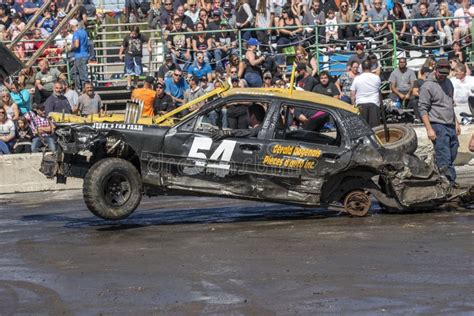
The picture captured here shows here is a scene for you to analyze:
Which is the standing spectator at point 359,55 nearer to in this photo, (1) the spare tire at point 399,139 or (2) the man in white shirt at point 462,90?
(2) the man in white shirt at point 462,90

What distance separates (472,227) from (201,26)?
13.4 metres

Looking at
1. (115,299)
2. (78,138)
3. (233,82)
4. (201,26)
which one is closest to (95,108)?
(233,82)

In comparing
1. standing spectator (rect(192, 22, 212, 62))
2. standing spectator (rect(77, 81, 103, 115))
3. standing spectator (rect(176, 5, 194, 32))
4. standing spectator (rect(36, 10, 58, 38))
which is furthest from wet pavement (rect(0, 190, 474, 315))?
standing spectator (rect(36, 10, 58, 38))

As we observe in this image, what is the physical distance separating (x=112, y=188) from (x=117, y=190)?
0.07 meters

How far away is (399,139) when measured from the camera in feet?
44.4

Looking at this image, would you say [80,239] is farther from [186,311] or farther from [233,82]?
[233,82]

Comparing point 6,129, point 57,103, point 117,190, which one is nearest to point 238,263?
point 117,190

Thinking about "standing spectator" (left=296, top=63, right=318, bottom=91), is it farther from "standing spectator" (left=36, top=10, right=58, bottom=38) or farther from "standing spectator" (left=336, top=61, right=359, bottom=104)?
"standing spectator" (left=36, top=10, right=58, bottom=38)

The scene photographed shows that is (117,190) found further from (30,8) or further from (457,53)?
(30,8)

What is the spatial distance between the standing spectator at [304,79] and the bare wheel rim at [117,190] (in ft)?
26.8

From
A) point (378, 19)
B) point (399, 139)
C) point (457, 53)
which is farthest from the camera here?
point (378, 19)

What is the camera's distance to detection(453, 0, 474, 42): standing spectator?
2397cm

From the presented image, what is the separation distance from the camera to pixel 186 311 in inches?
319

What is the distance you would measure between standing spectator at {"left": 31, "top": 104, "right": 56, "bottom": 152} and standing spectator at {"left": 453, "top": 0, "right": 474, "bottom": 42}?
977cm
